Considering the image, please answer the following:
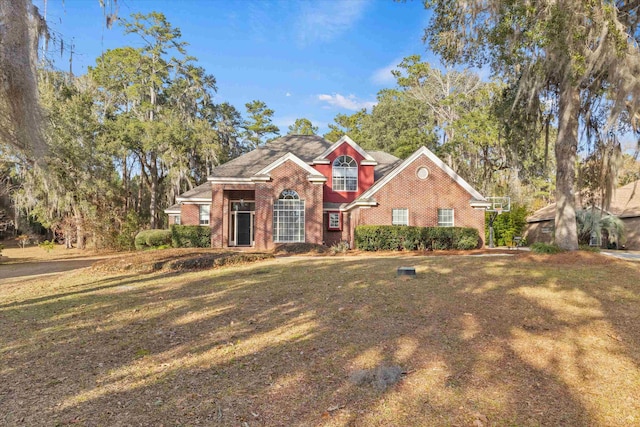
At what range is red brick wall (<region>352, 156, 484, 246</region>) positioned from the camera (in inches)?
778

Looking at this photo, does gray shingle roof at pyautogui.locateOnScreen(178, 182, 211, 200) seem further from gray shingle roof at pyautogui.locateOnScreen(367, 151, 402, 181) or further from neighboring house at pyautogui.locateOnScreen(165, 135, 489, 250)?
gray shingle roof at pyautogui.locateOnScreen(367, 151, 402, 181)

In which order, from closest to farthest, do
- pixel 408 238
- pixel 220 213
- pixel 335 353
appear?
1. pixel 335 353
2. pixel 408 238
3. pixel 220 213

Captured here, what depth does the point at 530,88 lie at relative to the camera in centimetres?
1151

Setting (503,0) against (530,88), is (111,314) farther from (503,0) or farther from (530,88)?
(530,88)

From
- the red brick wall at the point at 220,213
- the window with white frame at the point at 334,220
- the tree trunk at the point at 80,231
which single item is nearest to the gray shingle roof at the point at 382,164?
the window with white frame at the point at 334,220

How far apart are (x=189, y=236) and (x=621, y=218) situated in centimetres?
2597

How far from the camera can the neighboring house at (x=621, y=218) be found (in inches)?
834

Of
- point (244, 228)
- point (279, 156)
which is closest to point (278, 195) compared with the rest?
point (244, 228)

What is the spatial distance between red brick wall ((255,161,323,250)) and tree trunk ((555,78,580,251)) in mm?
11408

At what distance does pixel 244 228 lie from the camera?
22641 millimetres

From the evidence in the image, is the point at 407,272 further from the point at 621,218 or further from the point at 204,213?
the point at 621,218

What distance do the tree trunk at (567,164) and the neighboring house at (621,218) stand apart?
315 inches

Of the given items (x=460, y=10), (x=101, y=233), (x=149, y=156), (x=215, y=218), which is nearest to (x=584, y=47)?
(x=460, y=10)

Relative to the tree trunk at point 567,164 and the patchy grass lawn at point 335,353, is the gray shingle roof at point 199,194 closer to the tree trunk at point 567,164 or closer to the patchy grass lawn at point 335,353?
the patchy grass lawn at point 335,353
